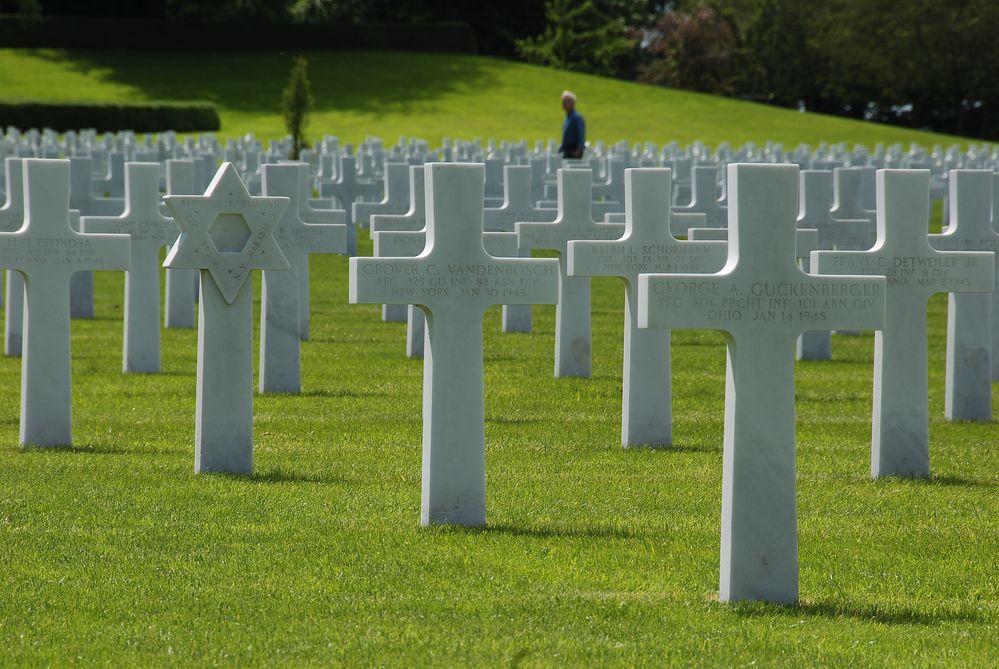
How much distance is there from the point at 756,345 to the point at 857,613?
36.4 inches

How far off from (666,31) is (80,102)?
2986 centimetres

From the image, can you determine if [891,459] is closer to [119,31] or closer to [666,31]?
[119,31]

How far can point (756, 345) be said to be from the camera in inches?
209

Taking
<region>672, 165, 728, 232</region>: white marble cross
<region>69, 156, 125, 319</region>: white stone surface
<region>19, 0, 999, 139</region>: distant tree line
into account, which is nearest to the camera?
<region>672, 165, 728, 232</region>: white marble cross

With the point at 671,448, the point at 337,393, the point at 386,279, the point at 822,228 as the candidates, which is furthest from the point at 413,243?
the point at 822,228

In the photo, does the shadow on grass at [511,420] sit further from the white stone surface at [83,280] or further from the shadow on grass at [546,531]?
the white stone surface at [83,280]

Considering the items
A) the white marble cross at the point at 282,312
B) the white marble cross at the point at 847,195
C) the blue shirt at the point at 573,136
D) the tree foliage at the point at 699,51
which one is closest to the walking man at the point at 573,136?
the blue shirt at the point at 573,136

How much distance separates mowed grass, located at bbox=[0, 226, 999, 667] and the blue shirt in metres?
13.1

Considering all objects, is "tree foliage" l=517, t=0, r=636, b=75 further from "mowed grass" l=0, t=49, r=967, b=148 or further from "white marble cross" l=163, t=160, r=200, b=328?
"white marble cross" l=163, t=160, r=200, b=328

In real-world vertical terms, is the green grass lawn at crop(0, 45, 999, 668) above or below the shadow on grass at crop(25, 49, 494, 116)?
below

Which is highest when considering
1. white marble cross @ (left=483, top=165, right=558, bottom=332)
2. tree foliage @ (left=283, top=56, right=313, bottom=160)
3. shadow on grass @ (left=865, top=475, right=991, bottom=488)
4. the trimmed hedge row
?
the trimmed hedge row

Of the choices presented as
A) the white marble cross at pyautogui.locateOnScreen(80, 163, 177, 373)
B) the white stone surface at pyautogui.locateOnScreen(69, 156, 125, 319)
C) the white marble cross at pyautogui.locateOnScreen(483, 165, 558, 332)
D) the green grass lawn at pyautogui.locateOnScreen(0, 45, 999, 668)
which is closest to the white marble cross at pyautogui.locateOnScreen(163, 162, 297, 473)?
the green grass lawn at pyautogui.locateOnScreen(0, 45, 999, 668)

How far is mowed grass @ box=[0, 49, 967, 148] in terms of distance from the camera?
4791 cm

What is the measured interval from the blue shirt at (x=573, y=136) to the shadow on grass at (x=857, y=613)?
17.8 meters
